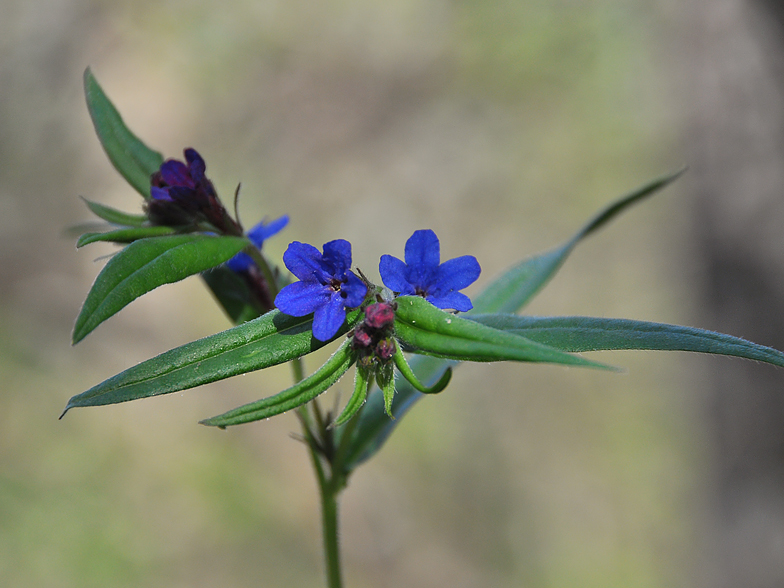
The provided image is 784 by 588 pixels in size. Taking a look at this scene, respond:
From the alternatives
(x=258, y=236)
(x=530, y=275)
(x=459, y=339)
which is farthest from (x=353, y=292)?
(x=530, y=275)

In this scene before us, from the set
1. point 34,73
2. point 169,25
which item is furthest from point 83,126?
point 169,25

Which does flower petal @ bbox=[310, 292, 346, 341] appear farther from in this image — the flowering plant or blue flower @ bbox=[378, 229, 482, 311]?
blue flower @ bbox=[378, 229, 482, 311]

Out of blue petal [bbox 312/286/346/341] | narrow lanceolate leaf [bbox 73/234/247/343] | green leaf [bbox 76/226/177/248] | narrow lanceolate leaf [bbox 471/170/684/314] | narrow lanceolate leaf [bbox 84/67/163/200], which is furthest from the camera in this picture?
narrow lanceolate leaf [bbox 471/170/684/314]

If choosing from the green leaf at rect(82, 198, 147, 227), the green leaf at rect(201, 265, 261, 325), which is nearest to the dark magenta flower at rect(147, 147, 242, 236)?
the green leaf at rect(82, 198, 147, 227)

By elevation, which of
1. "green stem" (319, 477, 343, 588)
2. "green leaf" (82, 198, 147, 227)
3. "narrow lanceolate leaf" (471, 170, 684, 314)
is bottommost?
"green stem" (319, 477, 343, 588)

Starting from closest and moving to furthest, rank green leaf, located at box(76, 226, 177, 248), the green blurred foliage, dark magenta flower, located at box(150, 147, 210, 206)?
green leaf, located at box(76, 226, 177, 248) < dark magenta flower, located at box(150, 147, 210, 206) < the green blurred foliage

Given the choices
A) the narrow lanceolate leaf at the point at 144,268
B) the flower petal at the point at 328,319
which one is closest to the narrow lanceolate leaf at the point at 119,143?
the narrow lanceolate leaf at the point at 144,268

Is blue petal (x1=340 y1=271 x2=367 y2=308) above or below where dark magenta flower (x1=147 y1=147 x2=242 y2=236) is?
below
